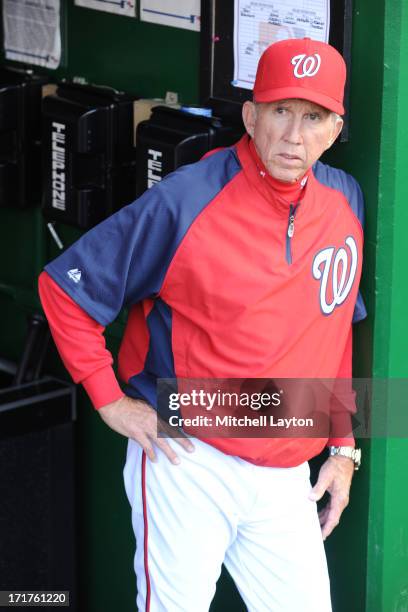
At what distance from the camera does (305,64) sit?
2.99 metres

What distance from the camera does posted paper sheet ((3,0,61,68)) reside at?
161 inches

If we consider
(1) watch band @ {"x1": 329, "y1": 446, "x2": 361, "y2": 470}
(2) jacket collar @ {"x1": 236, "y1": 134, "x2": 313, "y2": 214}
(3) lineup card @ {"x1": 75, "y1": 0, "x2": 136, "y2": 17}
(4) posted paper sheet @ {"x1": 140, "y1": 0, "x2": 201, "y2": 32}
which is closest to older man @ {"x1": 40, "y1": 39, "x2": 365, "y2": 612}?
(2) jacket collar @ {"x1": 236, "y1": 134, "x2": 313, "y2": 214}

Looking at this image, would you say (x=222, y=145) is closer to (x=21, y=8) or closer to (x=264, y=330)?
(x=264, y=330)

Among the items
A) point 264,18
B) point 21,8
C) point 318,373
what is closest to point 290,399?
point 318,373

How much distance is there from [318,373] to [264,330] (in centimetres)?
22

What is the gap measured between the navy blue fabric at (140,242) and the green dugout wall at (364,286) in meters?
0.39

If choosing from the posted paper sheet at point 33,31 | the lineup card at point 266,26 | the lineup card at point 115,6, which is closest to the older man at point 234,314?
the lineup card at point 266,26

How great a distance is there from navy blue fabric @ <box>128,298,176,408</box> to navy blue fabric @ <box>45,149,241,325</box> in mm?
72

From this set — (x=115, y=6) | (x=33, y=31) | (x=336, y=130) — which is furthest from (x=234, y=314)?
(x=33, y=31)

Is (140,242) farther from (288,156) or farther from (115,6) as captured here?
(115,6)

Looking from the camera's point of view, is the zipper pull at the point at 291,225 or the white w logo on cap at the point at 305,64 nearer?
the white w logo on cap at the point at 305,64

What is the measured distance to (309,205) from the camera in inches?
124

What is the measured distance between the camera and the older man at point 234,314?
121 inches

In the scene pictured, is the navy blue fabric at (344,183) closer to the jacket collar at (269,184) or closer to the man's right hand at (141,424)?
the jacket collar at (269,184)
